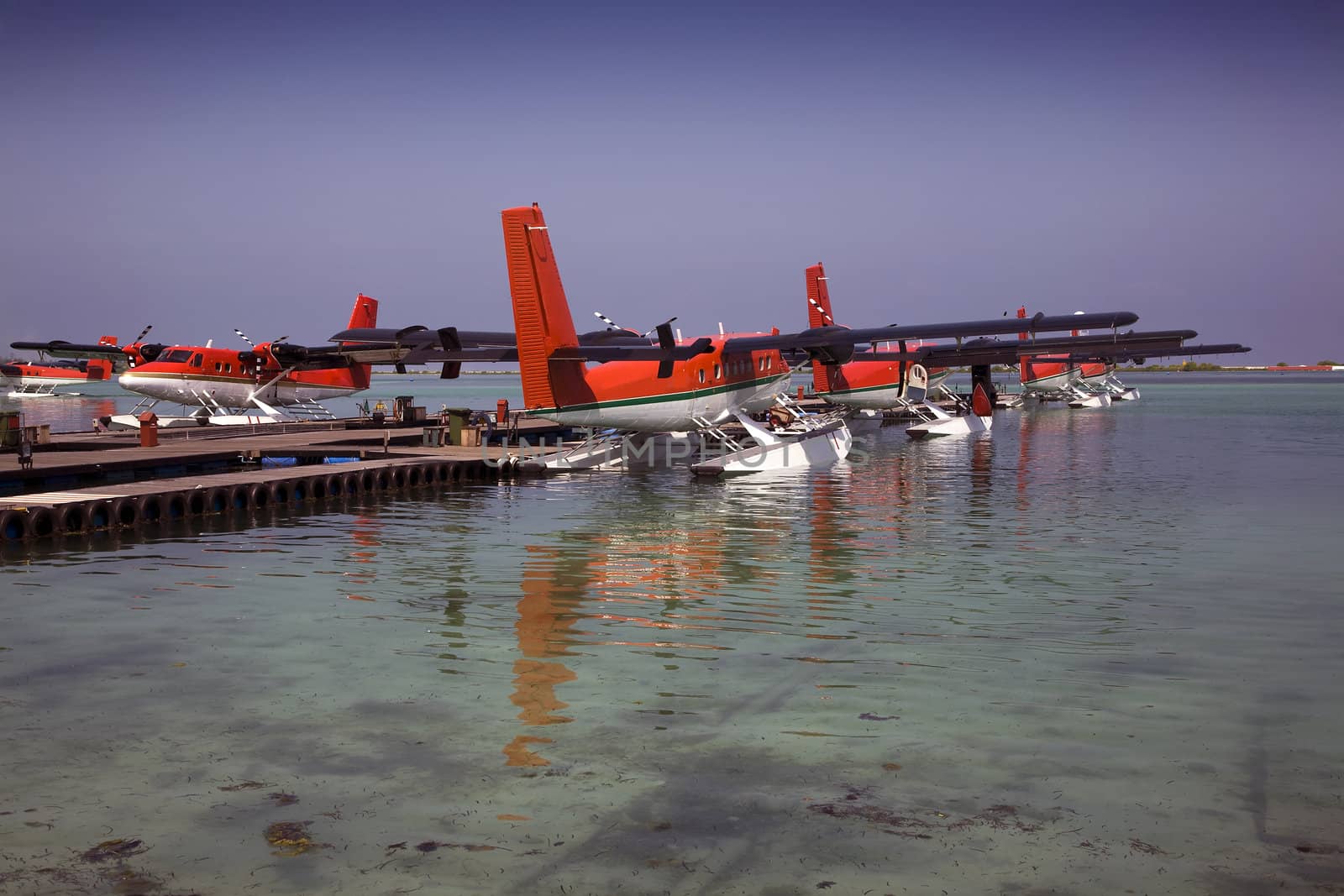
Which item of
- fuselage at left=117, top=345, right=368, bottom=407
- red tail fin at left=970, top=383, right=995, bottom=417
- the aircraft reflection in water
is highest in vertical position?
fuselage at left=117, top=345, right=368, bottom=407

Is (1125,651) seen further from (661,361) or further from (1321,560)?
(661,361)

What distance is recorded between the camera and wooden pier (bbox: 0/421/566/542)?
65.9 feet

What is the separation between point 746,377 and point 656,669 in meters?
21.9

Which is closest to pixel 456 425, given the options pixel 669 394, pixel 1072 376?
pixel 669 394

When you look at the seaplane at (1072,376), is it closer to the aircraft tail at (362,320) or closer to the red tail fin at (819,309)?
the red tail fin at (819,309)

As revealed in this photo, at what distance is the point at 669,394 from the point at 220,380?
25.9 meters

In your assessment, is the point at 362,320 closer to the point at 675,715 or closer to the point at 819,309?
the point at 819,309

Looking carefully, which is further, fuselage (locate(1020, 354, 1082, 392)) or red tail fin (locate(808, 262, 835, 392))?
fuselage (locate(1020, 354, 1082, 392))

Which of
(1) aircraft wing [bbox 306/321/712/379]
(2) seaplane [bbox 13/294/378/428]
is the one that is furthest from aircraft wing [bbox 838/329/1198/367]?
(2) seaplane [bbox 13/294/378/428]

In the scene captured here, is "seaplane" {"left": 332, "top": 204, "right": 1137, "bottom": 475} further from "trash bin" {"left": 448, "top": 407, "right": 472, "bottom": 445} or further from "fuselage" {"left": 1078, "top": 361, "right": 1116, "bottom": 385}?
"fuselage" {"left": 1078, "top": 361, "right": 1116, "bottom": 385}

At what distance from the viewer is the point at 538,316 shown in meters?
25.1

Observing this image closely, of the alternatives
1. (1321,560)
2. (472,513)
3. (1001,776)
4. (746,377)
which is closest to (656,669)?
(1001,776)

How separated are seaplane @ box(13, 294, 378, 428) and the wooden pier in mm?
4770

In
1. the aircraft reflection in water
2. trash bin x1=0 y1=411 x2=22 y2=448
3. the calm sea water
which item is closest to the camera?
the calm sea water
